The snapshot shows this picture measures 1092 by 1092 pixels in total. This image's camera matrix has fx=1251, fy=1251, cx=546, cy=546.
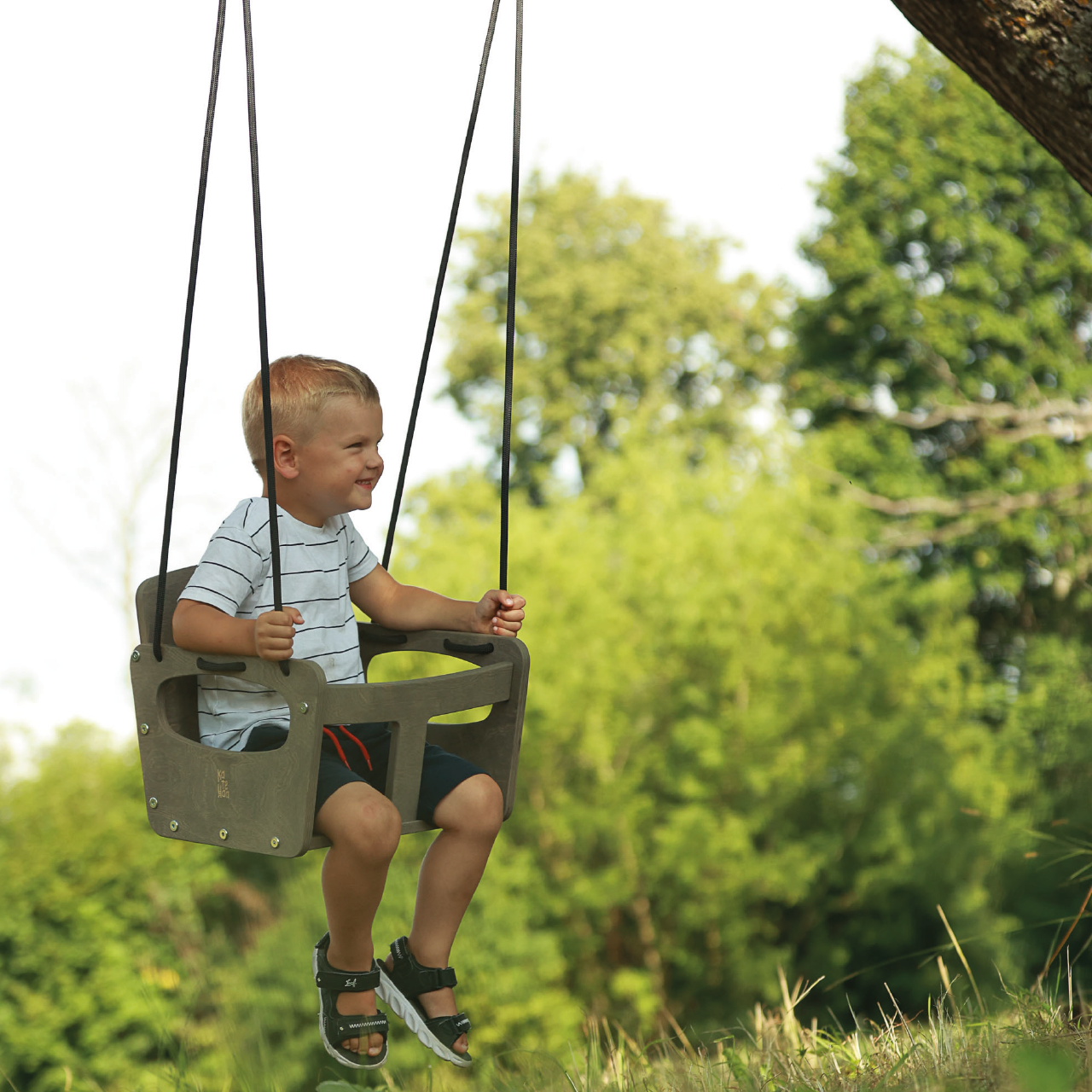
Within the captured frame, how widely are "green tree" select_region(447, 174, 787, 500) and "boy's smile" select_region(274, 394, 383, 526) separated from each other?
1989 centimetres

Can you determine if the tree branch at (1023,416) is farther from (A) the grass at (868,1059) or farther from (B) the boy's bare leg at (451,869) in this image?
(B) the boy's bare leg at (451,869)

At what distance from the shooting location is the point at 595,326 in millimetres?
23578

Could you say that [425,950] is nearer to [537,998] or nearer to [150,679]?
[150,679]

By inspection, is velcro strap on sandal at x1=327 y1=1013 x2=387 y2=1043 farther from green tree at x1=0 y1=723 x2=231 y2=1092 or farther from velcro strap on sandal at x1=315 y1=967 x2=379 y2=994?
green tree at x1=0 y1=723 x2=231 y2=1092

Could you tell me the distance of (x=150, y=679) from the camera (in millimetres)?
2592

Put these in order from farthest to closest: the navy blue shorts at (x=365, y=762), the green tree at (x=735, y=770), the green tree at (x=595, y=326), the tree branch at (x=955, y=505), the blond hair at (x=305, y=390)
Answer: the green tree at (x=595, y=326) → the green tree at (x=735, y=770) → the tree branch at (x=955, y=505) → the blond hair at (x=305, y=390) → the navy blue shorts at (x=365, y=762)

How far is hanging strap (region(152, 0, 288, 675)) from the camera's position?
2.27 m

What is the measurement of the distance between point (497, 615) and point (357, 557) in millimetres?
363

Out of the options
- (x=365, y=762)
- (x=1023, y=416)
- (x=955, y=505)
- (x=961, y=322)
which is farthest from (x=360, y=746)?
(x=961, y=322)

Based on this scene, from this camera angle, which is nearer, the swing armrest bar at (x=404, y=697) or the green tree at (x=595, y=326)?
the swing armrest bar at (x=404, y=697)

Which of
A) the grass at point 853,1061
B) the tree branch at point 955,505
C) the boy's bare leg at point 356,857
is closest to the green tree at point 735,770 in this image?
the tree branch at point 955,505

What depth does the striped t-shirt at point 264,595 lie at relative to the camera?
102 inches

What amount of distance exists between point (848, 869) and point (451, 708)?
13236 mm

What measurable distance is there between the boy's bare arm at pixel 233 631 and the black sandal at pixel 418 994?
0.74 m
